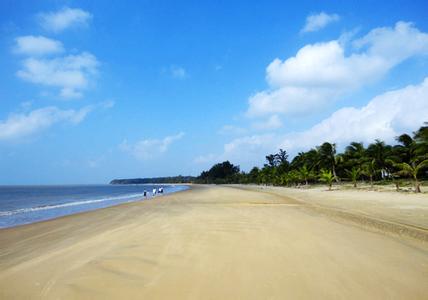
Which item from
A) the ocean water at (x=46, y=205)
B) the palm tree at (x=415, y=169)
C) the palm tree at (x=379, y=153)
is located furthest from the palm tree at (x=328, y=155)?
the ocean water at (x=46, y=205)

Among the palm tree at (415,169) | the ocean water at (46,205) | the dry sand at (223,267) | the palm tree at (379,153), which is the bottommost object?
the ocean water at (46,205)

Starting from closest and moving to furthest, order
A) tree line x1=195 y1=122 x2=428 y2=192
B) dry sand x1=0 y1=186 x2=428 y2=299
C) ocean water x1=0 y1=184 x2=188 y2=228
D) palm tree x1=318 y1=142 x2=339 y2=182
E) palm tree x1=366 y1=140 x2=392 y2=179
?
dry sand x1=0 y1=186 x2=428 y2=299
ocean water x1=0 y1=184 x2=188 y2=228
tree line x1=195 y1=122 x2=428 y2=192
palm tree x1=366 y1=140 x2=392 y2=179
palm tree x1=318 y1=142 x2=339 y2=182

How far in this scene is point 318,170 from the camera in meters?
75.6

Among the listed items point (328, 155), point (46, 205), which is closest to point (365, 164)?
point (328, 155)

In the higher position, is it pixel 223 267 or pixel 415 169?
pixel 415 169

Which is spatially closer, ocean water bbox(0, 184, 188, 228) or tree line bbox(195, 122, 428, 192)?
ocean water bbox(0, 184, 188, 228)

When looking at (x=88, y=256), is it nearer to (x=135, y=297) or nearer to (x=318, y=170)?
(x=135, y=297)

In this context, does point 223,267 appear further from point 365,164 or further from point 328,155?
point 328,155

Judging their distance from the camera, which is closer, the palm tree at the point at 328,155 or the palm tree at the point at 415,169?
the palm tree at the point at 415,169

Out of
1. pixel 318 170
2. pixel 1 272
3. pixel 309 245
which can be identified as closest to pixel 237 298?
pixel 309 245

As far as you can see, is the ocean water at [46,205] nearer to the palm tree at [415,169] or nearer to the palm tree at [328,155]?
the palm tree at [415,169]

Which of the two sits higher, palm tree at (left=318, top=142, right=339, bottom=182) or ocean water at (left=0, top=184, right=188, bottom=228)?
palm tree at (left=318, top=142, right=339, bottom=182)

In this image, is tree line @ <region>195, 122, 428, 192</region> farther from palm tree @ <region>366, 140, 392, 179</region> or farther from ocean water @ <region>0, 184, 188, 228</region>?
ocean water @ <region>0, 184, 188, 228</region>

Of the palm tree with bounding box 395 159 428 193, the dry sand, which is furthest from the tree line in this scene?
the dry sand
